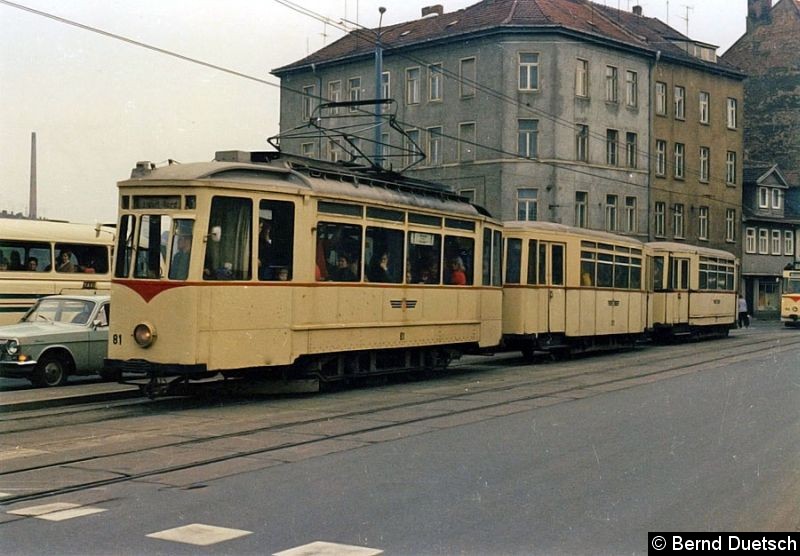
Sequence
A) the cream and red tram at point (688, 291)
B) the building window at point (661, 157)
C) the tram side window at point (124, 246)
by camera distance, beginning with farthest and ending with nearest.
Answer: the building window at point (661, 157)
the cream and red tram at point (688, 291)
the tram side window at point (124, 246)

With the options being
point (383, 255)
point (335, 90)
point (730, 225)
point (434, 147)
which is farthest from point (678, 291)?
point (730, 225)

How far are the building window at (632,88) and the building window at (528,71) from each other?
6020 mm

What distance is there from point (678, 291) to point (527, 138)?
15718 mm

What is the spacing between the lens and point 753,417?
41.0 ft

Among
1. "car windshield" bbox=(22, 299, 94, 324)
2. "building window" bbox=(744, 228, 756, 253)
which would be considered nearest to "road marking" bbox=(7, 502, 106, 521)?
"car windshield" bbox=(22, 299, 94, 324)

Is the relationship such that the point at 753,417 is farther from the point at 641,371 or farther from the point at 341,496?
the point at 641,371

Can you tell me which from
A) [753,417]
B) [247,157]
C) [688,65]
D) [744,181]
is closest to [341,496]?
[753,417]

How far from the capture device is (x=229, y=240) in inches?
535

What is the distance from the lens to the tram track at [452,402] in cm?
899

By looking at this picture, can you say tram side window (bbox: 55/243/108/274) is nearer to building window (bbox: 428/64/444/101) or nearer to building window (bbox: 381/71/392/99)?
building window (bbox: 428/64/444/101)

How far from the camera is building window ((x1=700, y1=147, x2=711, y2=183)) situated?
55031 millimetres

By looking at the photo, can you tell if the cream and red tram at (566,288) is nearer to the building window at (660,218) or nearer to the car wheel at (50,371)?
the car wheel at (50,371)

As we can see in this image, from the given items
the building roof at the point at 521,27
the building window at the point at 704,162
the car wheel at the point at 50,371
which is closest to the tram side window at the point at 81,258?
the car wheel at the point at 50,371

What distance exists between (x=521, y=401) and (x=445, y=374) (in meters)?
5.04
